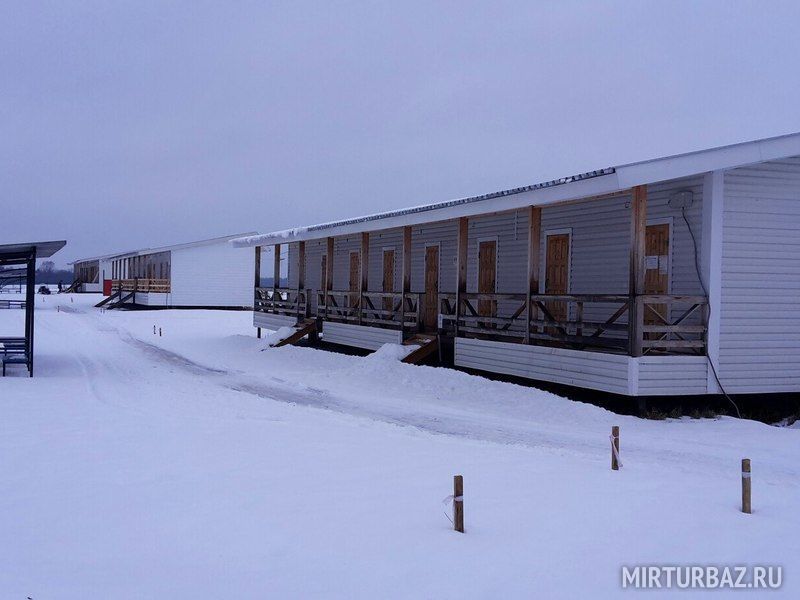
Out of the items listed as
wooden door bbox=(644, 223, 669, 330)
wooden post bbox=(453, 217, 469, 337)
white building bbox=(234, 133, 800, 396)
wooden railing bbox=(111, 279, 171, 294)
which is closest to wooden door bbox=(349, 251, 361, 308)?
white building bbox=(234, 133, 800, 396)

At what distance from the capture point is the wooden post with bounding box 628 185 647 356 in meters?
11.3

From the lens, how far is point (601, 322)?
13.7 meters

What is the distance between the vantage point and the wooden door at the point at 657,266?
13008mm

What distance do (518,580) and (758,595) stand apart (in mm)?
1516

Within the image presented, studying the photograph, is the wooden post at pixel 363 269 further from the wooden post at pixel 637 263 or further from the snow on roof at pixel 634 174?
the wooden post at pixel 637 263

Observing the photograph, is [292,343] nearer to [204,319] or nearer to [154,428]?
[154,428]

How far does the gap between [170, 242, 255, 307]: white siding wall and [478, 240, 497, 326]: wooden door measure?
1129 inches

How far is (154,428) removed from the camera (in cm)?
961

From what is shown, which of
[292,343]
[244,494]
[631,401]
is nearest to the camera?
[244,494]

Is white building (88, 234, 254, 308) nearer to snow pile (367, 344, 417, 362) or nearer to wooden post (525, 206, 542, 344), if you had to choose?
snow pile (367, 344, 417, 362)

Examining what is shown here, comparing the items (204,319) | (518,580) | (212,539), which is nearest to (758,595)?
(518,580)

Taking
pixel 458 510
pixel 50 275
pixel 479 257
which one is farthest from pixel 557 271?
pixel 50 275

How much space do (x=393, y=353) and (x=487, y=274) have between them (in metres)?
3.26

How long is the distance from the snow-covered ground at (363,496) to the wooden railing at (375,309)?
5554 millimetres
